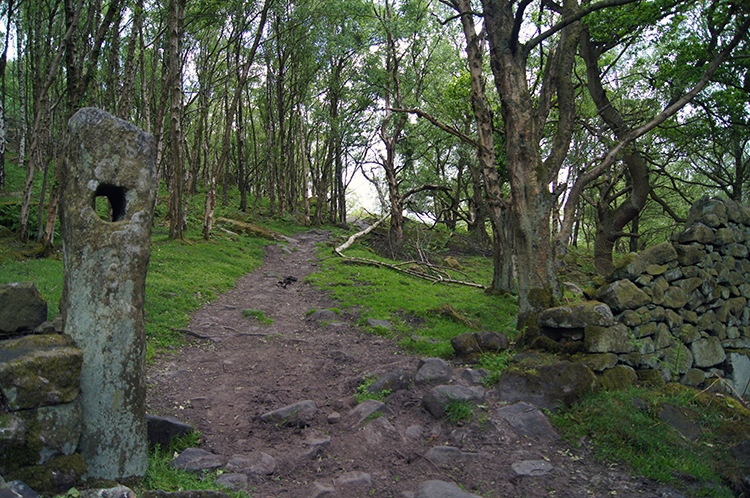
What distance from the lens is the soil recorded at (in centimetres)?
443

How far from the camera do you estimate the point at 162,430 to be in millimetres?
4621

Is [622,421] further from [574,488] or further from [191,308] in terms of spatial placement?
[191,308]

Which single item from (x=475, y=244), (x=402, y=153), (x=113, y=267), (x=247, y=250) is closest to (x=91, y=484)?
(x=113, y=267)

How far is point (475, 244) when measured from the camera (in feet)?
81.3

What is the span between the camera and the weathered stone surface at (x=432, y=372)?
21.7ft

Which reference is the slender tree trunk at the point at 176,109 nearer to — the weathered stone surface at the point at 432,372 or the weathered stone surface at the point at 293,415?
the weathered stone surface at the point at 293,415

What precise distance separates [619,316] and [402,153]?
22.7m

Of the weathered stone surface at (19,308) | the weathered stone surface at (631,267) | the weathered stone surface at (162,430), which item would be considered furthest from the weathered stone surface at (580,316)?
the weathered stone surface at (19,308)

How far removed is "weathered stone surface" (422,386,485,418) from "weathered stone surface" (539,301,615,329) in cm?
170

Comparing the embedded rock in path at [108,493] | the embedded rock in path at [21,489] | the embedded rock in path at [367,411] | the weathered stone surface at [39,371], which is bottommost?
the embedded rock in path at [367,411]

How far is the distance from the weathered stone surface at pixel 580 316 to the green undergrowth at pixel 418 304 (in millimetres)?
2141

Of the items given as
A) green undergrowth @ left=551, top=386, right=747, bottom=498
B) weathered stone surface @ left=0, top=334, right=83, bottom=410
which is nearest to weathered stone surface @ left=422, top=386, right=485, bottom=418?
green undergrowth @ left=551, top=386, right=747, bottom=498

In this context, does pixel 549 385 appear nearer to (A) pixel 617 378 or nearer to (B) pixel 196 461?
(A) pixel 617 378

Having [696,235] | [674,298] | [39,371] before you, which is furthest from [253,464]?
[696,235]
